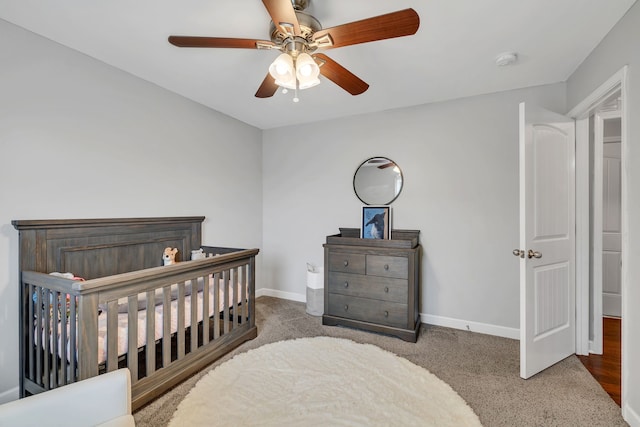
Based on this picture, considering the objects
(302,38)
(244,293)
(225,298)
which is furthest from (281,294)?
(302,38)

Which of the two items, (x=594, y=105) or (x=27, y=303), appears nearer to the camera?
(x=27, y=303)

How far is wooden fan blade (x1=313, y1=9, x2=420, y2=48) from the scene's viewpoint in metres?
1.24

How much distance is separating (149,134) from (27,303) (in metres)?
1.51

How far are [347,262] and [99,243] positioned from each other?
2.07m

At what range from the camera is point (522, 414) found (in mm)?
1677

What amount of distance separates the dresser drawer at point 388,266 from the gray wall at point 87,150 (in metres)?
1.73

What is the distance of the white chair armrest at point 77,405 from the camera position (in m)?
0.97

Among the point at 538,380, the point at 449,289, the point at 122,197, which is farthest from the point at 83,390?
the point at 449,289

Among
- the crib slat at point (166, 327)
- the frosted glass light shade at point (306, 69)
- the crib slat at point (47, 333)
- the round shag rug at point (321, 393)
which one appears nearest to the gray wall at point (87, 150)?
the crib slat at point (47, 333)

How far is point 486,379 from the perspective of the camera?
79.4 inches

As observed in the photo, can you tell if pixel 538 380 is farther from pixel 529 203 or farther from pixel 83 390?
pixel 83 390

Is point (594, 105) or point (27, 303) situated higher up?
point (594, 105)

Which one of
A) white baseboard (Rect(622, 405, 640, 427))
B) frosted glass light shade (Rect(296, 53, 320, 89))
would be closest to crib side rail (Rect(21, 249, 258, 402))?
frosted glass light shade (Rect(296, 53, 320, 89))

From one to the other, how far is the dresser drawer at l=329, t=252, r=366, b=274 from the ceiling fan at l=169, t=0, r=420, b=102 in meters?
1.71
